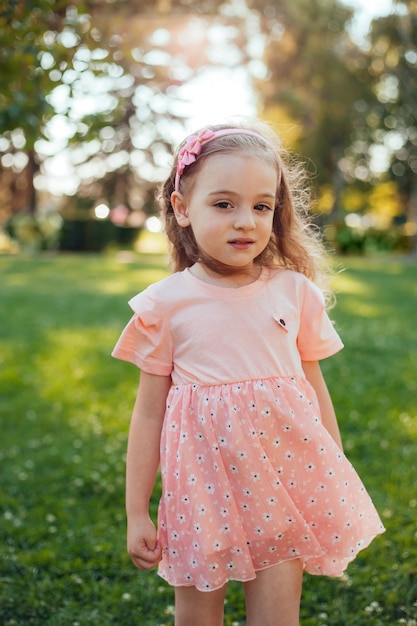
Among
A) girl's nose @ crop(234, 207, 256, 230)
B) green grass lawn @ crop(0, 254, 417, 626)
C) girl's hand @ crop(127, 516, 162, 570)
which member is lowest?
green grass lawn @ crop(0, 254, 417, 626)

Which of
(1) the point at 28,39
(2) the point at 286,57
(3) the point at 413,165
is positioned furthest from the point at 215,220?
(2) the point at 286,57

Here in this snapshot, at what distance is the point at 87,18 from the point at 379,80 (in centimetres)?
2643

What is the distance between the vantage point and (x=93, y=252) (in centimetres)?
2770

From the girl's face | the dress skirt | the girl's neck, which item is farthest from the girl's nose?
the dress skirt

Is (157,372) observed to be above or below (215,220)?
below

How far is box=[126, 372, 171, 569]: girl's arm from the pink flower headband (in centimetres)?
65

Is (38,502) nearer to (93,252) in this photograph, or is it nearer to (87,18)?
(87,18)

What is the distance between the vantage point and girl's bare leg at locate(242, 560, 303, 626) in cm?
204

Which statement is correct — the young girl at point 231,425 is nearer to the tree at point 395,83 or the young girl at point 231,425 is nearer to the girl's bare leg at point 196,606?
the girl's bare leg at point 196,606

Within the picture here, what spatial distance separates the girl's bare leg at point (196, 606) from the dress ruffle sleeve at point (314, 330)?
77cm

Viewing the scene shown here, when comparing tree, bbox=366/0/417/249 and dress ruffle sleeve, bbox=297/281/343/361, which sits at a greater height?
tree, bbox=366/0/417/249

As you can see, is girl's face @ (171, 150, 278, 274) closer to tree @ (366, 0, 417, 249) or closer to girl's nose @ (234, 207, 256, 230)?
girl's nose @ (234, 207, 256, 230)

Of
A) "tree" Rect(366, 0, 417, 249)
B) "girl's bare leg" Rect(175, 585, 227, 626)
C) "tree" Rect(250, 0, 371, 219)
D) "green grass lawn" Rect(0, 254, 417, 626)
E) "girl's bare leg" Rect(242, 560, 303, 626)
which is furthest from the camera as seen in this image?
"tree" Rect(250, 0, 371, 219)

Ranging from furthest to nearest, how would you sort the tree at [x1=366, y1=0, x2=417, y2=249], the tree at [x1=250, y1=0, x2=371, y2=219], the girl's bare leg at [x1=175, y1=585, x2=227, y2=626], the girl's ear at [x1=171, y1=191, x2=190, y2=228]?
the tree at [x1=250, y1=0, x2=371, y2=219]
the tree at [x1=366, y1=0, x2=417, y2=249]
the girl's ear at [x1=171, y1=191, x2=190, y2=228]
the girl's bare leg at [x1=175, y1=585, x2=227, y2=626]
